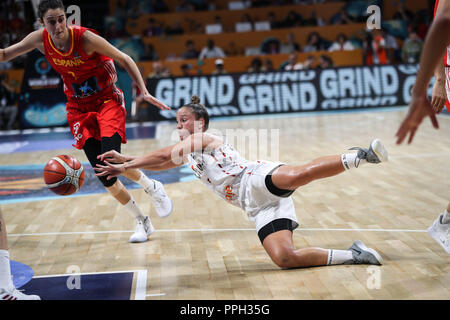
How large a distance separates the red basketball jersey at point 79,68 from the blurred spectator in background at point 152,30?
1255 centimetres

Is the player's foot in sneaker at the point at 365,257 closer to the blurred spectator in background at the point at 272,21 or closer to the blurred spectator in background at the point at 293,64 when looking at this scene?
the blurred spectator in background at the point at 293,64

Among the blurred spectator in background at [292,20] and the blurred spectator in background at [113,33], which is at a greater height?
the blurred spectator in background at [292,20]

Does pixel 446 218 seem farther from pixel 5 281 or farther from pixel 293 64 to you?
pixel 293 64

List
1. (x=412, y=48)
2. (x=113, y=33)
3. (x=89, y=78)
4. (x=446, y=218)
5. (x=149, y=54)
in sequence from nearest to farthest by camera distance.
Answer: (x=446, y=218) < (x=89, y=78) < (x=412, y=48) < (x=149, y=54) < (x=113, y=33)

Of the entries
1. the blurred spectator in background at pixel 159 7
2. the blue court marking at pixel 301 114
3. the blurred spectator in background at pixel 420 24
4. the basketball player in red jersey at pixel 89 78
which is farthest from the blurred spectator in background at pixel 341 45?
the basketball player in red jersey at pixel 89 78

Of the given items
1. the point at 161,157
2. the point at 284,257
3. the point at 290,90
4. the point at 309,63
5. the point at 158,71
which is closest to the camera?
the point at 161,157

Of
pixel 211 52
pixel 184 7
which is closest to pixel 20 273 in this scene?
pixel 211 52

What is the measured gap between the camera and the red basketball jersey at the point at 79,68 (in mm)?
4168

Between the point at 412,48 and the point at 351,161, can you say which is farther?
the point at 412,48

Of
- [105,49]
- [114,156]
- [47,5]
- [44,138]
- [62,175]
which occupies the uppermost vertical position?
[47,5]

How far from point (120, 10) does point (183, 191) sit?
12.6 meters

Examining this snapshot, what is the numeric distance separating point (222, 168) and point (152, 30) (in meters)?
13.5

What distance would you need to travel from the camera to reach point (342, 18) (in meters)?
16.7

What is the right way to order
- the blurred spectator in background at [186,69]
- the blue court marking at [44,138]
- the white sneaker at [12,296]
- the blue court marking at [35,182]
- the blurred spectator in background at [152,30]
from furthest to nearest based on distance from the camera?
the blurred spectator in background at [152,30], the blurred spectator in background at [186,69], the blue court marking at [44,138], the blue court marking at [35,182], the white sneaker at [12,296]
